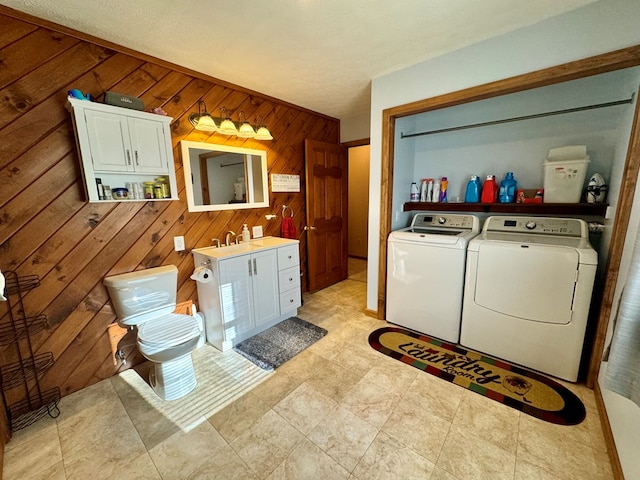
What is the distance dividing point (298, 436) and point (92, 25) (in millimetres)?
2851

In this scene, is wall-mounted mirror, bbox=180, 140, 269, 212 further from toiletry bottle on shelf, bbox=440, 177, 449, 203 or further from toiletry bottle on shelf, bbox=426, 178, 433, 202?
toiletry bottle on shelf, bbox=440, 177, 449, 203


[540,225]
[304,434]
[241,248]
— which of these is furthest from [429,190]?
[304,434]

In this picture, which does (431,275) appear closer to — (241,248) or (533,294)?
(533,294)

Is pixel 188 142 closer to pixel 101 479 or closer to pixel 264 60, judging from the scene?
pixel 264 60

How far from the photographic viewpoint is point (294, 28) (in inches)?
68.3

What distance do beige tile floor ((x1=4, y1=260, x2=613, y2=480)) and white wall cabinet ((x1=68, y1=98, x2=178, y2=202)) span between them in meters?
1.47

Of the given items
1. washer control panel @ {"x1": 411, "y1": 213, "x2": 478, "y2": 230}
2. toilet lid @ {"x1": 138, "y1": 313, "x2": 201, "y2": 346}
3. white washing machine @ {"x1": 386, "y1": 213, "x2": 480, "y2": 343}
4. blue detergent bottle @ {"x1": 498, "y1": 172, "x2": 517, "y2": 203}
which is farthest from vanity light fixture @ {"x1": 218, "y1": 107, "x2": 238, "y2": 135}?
blue detergent bottle @ {"x1": 498, "y1": 172, "x2": 517, "y2": 203}

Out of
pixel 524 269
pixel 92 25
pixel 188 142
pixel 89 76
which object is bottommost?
pixel 524 269

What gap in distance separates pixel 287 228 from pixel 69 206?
1.88m

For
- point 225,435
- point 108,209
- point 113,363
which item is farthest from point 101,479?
point 108,209

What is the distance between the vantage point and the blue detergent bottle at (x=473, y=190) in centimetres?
256

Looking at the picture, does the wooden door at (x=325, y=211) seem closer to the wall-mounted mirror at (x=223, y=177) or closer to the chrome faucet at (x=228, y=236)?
the wall-mounted mirror at (x=223, y=177)

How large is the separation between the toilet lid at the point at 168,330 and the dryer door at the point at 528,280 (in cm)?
225

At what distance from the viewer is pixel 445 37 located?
6.14 ft
